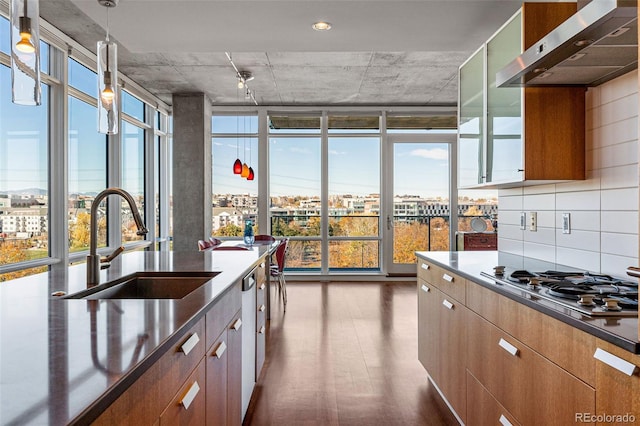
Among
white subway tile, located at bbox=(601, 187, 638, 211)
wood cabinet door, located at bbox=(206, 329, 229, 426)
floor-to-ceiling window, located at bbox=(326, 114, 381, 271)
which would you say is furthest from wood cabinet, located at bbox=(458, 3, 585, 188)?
floor-to-ceiling window, located at bbox=(326, 114, 381, 271)

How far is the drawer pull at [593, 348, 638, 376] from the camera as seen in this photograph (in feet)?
3.73

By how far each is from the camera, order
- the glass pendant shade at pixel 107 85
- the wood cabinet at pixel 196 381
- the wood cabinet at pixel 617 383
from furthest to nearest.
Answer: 1. the glass pendant shade at pixel 107 85
2. the wood cabinet at pixel 617 383
3. the wood cabinet at pixel 196 381

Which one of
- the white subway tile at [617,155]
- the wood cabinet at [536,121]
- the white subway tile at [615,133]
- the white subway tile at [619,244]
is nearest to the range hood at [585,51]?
the wood cabinet at [536,121]

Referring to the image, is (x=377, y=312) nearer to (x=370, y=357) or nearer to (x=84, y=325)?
(x=370, y=357)

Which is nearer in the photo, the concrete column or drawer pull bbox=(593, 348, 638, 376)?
drawer pull bbox=(593, 348, 638, 376)

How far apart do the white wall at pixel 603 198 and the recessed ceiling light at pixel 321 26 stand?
5.90 ft

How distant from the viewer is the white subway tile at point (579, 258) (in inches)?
90.9

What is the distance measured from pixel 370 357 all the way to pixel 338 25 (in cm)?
261

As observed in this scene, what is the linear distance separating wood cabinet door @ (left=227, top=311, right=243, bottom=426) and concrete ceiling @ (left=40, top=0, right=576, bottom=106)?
2105mm

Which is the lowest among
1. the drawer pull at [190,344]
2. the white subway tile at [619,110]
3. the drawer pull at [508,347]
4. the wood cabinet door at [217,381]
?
the wood cabinet door at [217,381]

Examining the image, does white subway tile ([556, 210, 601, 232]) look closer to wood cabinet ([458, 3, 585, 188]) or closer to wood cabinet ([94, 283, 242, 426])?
wood cabinet ([458, 3, 585, 188])

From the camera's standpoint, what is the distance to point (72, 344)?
1.06 m

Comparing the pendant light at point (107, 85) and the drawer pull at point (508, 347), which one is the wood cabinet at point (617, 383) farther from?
the pendant light at point (107, 85)

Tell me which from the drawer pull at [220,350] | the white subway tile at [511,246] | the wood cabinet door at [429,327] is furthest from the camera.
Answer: the white subway tile at [511,246]
